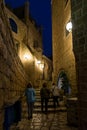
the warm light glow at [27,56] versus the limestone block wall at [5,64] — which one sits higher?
the warm light glow at [27,56]

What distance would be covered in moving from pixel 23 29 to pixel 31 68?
14.3ft

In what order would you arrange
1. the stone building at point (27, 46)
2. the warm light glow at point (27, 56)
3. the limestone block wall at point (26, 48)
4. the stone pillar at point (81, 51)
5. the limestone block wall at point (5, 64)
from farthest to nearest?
1. the warm light glow at point (27, 56)
2. the limestone block wall at point (26, 48)
3. the stone building at point (27, 46)
4. the stone pillar at point (81, 51)
5. the limestone block wall at point (5, 64)

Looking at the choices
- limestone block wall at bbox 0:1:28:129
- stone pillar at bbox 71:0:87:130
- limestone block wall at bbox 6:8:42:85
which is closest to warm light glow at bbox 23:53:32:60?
limestone block wall at bbox 6:8:42:85

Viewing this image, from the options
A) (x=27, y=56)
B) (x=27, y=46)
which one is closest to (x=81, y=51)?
(x=27, y=56)

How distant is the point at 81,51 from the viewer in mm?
5984

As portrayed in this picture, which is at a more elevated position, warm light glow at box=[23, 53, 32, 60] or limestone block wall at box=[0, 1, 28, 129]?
warm light glow at box=[23, 53, 32, 60]

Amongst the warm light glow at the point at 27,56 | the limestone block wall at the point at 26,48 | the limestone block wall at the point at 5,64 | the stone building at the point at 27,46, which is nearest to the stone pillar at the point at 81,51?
the limestone block wall at the point at 5,64

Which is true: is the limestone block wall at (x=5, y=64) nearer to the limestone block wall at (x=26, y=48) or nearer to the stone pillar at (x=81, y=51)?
the stone pillar at (x=81, y=51)

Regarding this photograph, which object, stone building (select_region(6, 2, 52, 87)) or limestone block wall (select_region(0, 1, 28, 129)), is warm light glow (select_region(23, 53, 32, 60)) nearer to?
stone building (select_region(6, 2, 52, 87))

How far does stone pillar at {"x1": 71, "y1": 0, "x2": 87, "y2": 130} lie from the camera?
5.78 metres

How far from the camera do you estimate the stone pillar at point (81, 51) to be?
578 centimetres

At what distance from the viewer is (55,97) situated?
13.7 metres

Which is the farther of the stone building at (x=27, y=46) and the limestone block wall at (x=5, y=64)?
the stone building at (x=27, y=46)

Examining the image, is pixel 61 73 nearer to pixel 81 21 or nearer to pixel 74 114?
pixel 74 114
